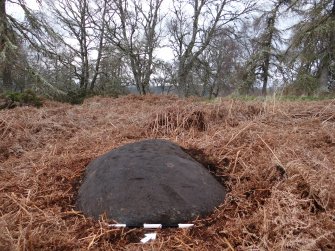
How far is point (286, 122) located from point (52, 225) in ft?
9.04

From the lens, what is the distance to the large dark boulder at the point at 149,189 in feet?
6.43

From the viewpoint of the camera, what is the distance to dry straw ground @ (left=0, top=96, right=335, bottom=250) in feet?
5.50

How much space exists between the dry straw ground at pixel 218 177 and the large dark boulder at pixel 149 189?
0.31 ft

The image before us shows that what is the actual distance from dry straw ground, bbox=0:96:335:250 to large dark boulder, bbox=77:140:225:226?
9 centimetres

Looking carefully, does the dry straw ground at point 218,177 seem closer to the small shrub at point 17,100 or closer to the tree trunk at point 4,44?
the small shrub at point 17,100

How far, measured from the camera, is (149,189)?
6.86ft

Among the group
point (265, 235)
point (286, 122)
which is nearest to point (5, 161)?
point (265, 235)

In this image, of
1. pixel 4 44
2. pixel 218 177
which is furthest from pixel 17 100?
pixel 218 177

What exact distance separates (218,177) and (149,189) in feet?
2.10

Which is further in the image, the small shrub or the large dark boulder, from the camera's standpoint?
the small shrub

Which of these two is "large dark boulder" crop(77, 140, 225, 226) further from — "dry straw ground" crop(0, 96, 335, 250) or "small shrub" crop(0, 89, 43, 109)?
"small shrub" crop(0, 89, 43, 109)

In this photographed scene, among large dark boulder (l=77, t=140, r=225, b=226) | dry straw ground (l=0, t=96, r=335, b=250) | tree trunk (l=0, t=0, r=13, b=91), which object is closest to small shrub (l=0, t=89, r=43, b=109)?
dry straw ground (l=0, t=96, r=335, b=250)

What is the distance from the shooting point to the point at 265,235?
1.64 m

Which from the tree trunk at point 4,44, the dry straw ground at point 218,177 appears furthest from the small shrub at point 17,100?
the tree trunk at point 4,44
